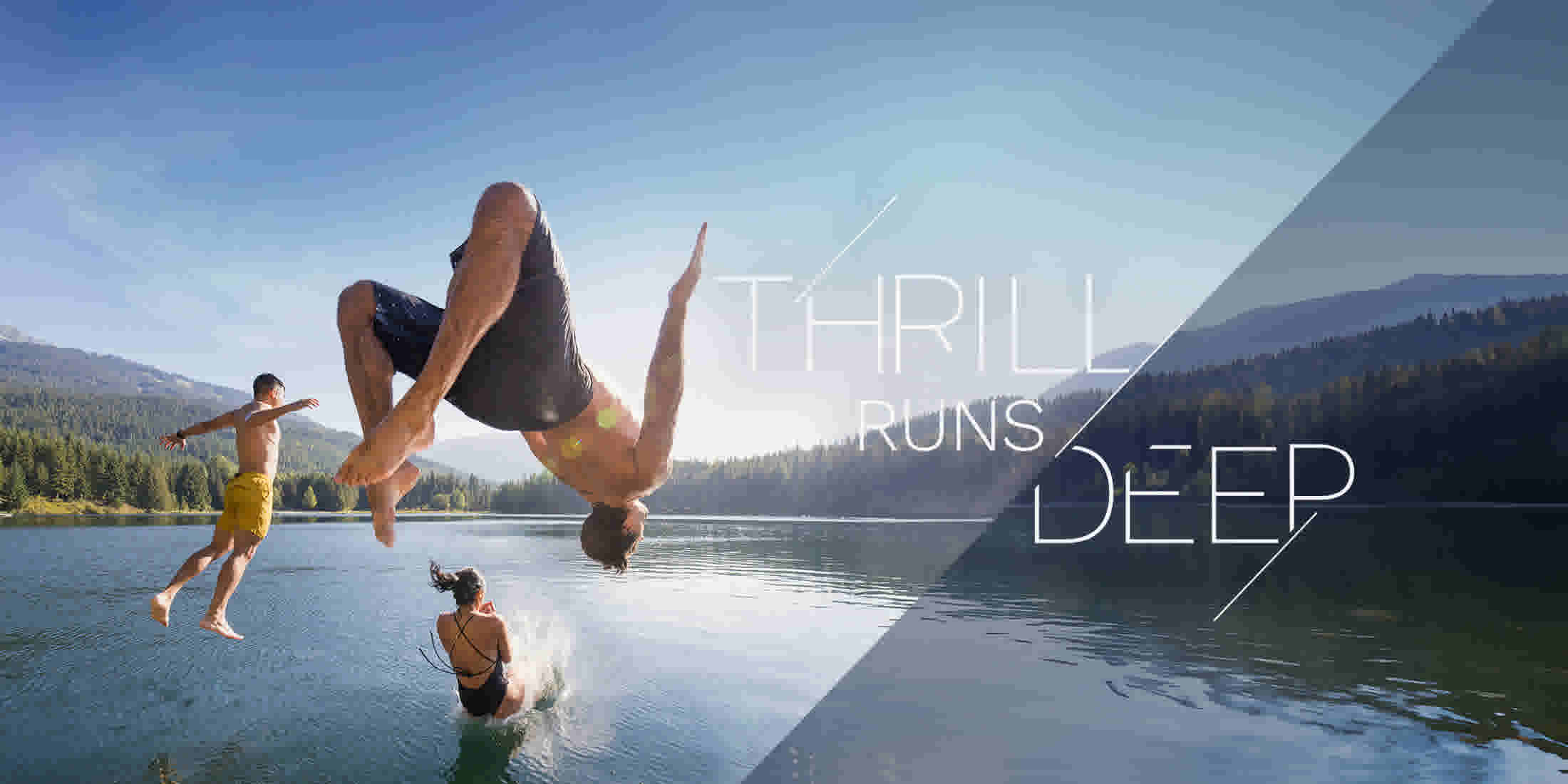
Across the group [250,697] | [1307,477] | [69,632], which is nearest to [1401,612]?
[250,697]

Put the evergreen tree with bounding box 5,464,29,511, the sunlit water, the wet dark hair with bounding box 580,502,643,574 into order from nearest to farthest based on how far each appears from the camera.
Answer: the wet dark hair with bounding box 580,502,643,574 → the sunlit water → the evergreen tree with bounding box 5,464,29,511

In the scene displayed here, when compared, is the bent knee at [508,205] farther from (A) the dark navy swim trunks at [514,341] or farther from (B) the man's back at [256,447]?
(B) the man's back at [256,447]

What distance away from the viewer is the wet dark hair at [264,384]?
13.7 ft

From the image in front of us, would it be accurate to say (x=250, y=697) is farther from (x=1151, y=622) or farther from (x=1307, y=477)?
(x=1307, y=477)

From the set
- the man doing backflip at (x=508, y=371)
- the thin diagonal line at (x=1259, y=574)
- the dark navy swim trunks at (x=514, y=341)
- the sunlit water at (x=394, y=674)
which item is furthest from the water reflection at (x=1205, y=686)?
the dark navy swim trunks at (x=514, y=341)

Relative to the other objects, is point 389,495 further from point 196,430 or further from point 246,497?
point 246,497

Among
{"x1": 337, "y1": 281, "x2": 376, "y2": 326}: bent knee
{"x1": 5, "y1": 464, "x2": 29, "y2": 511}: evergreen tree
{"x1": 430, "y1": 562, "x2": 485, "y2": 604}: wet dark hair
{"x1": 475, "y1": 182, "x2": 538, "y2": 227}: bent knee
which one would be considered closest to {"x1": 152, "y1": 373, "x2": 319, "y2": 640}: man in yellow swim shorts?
{"x1": 337, "y1": 281, "x2": 376, "y2": 326}: bent knee

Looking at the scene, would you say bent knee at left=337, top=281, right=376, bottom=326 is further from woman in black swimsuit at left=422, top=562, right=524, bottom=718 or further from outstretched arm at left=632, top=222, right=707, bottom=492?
woman in black swimsuit at left=422, top=562, right=524, bottom=718

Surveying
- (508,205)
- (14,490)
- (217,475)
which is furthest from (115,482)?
(508,205)

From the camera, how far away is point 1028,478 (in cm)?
14362

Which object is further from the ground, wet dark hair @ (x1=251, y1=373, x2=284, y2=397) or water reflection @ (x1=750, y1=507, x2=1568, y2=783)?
wet dark hair @ (x1=251, y1=373, x2=284, y2=397)

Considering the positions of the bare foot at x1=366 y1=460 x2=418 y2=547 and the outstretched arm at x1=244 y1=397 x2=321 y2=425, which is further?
the outstretched arm at x1=244 y1=397 x2=321 y2=425

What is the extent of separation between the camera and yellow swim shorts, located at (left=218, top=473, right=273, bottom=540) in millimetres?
4234

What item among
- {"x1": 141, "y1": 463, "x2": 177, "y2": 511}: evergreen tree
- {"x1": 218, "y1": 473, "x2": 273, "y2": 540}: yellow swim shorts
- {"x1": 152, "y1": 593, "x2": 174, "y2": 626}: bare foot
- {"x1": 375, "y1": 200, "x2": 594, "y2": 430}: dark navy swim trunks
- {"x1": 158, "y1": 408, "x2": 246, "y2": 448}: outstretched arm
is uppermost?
{"x1": 375, "y1": 200, "x2": 594, "y2": 430}: dark navy swim trunks
